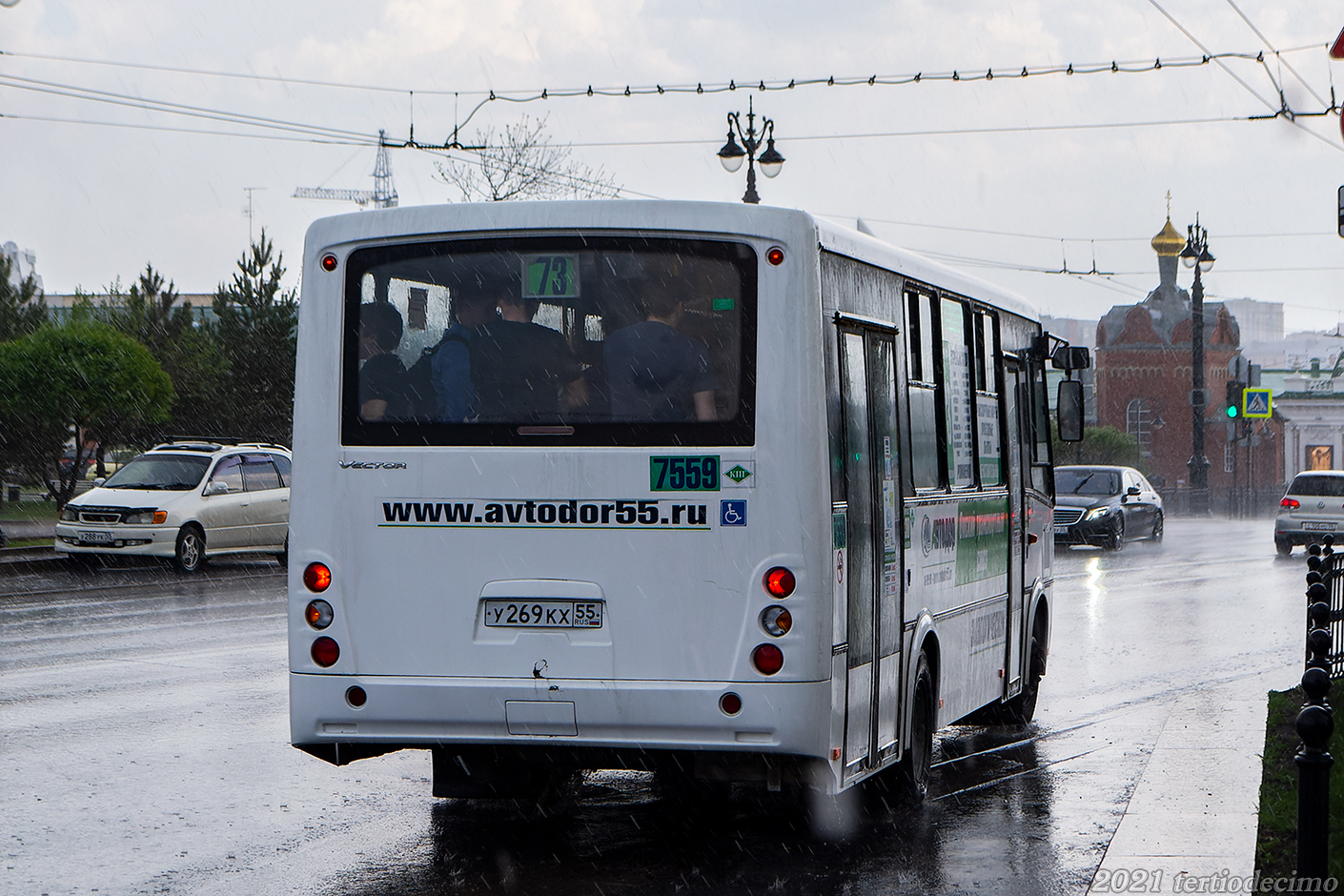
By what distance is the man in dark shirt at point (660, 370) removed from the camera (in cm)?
654

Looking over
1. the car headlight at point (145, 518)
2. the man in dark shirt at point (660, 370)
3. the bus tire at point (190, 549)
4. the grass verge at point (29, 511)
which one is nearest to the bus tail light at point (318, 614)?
the man in dark shirt at point (660, 370)

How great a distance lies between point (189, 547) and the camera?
23.2 meters

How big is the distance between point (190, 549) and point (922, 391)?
1703 centimetres

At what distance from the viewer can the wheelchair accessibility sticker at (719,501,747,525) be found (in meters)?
6.42

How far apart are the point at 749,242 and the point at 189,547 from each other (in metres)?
18.2

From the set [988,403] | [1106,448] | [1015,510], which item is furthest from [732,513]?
[1106,448]

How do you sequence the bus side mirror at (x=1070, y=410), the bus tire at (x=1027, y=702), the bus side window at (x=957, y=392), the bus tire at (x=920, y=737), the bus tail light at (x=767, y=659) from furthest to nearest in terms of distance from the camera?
the bus side mirror at (x=1070, y=410) → the bus tire at (x=1027, y=702) → the bus side window at (x=957, y=392) → the bus tire at (x=920, y=737) → the bus tail light at (x=767, y=659)

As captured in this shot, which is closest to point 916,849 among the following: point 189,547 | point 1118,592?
point 1118,592

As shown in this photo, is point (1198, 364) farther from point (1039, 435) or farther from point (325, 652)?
point (325, 652)

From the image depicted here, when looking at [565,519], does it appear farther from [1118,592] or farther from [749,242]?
[1118,592]

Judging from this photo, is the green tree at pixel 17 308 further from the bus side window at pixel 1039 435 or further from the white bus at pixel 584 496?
the white bus at pixel 584 496

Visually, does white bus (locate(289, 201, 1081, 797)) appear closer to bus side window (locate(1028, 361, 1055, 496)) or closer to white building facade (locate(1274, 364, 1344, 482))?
bus side window (locate(1028, 361, 1055, 496))

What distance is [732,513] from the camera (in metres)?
6.43

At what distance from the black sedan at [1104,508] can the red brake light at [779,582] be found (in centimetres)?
2629
